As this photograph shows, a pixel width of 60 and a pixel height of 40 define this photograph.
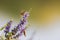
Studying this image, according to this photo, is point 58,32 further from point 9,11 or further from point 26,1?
point 9,11

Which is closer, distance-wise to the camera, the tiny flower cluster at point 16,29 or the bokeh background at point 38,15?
the tiny flower cluster at point 16,29

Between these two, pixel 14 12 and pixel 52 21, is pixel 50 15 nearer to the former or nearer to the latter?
pixel 52 21

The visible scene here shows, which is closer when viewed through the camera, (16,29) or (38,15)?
(16,29)

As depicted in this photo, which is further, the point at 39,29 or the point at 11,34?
the point at 39,29

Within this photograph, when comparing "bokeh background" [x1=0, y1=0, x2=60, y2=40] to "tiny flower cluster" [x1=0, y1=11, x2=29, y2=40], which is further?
"bokeh background" [x1=0, y1=0, x2=60, y2=40]

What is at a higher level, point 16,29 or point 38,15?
point 38,15

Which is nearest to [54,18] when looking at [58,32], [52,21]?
[52,21]

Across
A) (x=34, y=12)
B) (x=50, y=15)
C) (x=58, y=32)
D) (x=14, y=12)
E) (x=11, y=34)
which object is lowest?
(x=58, y=32)

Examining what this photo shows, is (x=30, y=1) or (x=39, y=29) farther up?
(x=30, y=1)
